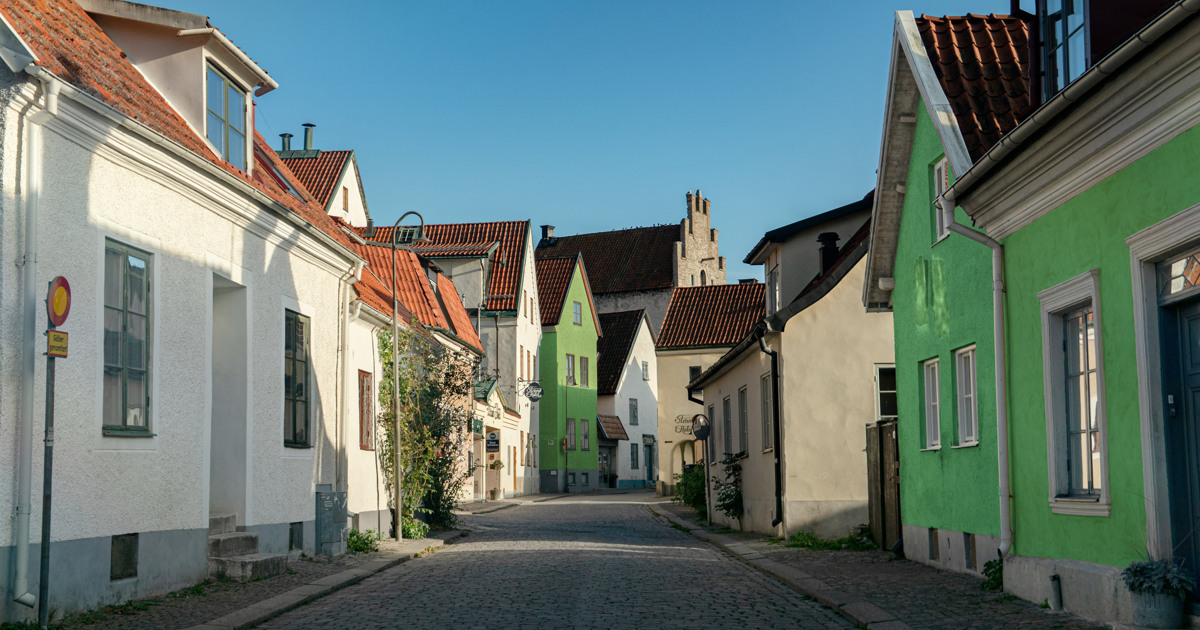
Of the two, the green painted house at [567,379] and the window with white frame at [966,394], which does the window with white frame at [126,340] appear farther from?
the green painted house at [567,379]

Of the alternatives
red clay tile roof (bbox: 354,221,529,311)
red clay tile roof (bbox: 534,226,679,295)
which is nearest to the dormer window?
red clay tile roof (bbox: 354,221,529,311)

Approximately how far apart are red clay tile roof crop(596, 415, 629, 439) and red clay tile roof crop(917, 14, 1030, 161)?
44.6m

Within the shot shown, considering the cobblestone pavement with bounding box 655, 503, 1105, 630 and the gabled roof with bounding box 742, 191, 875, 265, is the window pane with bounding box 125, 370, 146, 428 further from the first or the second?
the gabled roof with bounding box 742, 191, 875, 265

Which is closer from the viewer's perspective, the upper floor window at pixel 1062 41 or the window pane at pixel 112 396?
the upper floor window at pixel 1062 41

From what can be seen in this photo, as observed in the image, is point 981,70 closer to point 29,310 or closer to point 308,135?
point 29,310

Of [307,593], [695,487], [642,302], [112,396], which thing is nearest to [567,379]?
[642,302]

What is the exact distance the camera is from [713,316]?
139 feet

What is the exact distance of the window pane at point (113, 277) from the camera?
407 inches

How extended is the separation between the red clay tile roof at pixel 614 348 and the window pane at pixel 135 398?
4852 centimetres

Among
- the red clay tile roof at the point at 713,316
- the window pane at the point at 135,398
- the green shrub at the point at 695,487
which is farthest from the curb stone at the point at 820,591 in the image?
the red clay tile roof at the point at 713,316

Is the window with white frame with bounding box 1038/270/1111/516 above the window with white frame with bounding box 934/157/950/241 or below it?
below

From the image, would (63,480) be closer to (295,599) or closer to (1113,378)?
(295,599)

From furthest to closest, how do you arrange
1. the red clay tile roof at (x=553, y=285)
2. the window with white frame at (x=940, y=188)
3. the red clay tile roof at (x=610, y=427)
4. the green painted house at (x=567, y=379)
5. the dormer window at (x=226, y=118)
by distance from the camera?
the red clay tile roof at (x=610, y=427), the red clay tile roof at (x=553, y=285), the green painted house at (x=567, y=379), the dormer window at (x=226, y=118), the window with white frame at (x=940, y=188)

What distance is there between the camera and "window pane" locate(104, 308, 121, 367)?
10.3 meters
